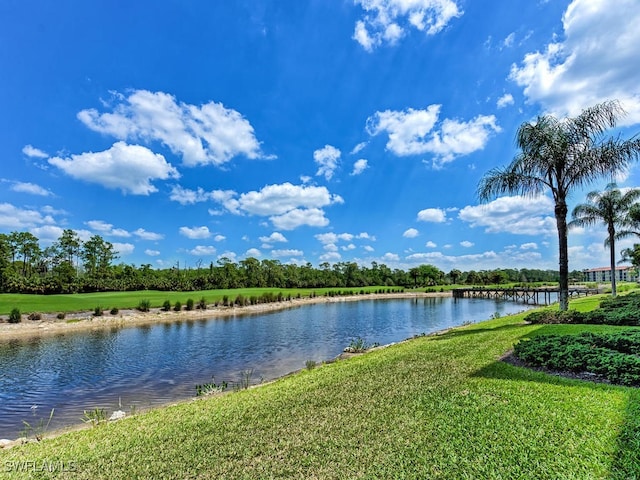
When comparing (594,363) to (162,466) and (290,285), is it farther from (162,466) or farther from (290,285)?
(290,285)

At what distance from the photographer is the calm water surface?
36.8ft

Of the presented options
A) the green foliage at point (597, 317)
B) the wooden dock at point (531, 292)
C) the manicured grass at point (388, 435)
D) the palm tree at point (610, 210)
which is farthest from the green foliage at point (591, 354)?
the wooden dock at point (531, 292)

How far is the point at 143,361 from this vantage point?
1711cm

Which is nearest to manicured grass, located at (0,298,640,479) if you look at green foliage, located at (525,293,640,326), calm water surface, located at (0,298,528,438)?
calm water surface, located at (0,298,528,438)

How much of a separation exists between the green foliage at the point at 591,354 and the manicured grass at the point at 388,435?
0.65m

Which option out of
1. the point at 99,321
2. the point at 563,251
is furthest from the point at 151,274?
the point at 563,251

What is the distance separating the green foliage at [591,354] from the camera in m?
6.35

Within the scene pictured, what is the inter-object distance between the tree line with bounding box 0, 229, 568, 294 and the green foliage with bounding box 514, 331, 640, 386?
194 feet

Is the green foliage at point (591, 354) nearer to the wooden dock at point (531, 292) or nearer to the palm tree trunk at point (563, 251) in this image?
the palm tree trunk at point (563, 251)

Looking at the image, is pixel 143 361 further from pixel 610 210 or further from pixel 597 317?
pixel 610 210

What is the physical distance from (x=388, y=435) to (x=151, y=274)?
73254 mm

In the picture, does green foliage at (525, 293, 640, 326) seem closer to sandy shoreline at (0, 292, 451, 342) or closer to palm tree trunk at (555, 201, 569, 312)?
palm tree trunk at (555, 201, 569, 312)

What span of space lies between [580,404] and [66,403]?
13867 millimetres

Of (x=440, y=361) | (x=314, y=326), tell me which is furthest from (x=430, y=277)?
(x=440, y=361)
